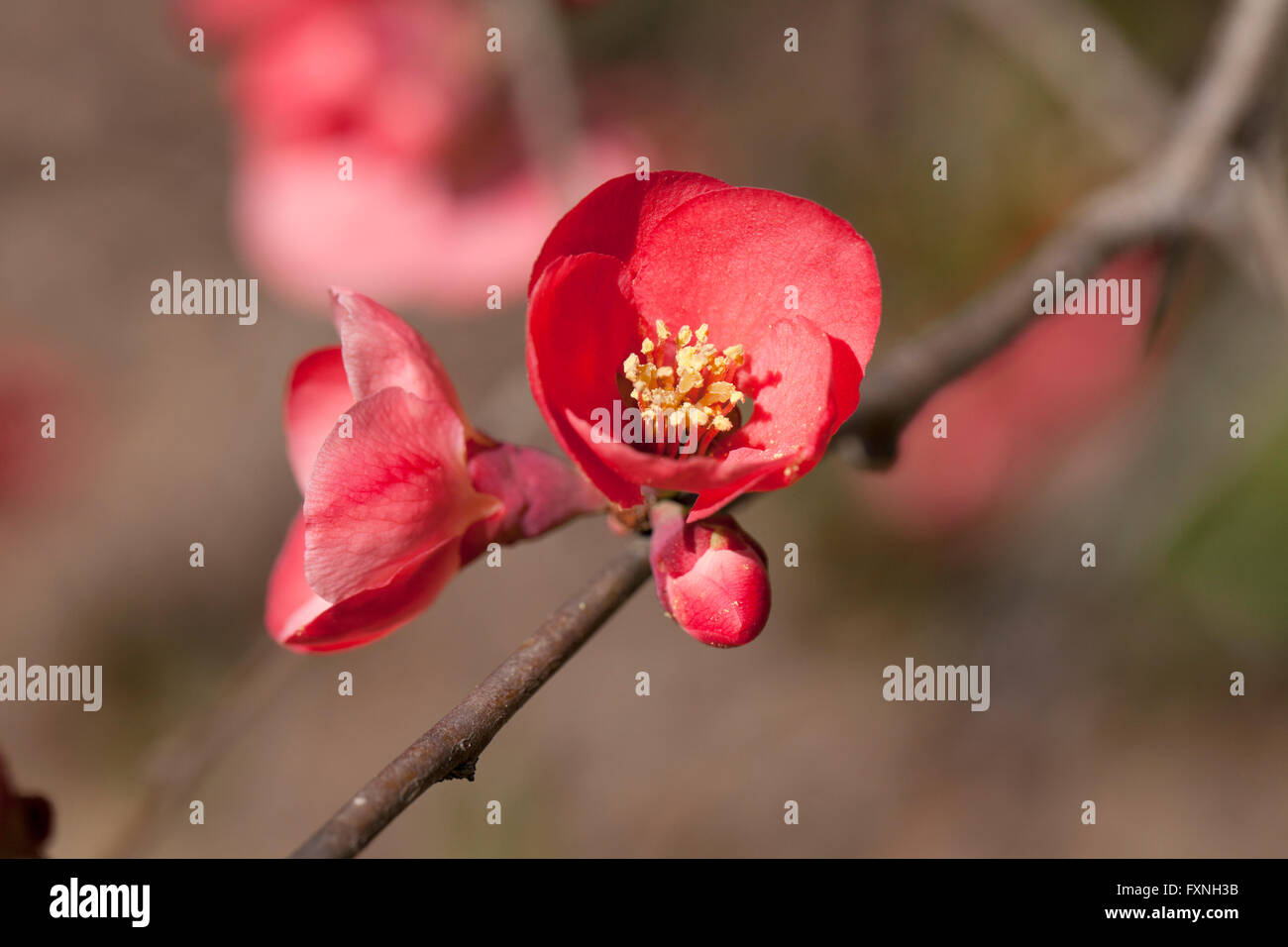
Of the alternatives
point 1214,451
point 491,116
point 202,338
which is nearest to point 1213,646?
point 1214,451

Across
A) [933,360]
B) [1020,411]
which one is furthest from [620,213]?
[1020,411]

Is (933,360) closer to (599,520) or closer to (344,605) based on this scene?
(344,605)

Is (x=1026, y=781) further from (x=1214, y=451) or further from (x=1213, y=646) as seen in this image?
(x=1214, y=451)

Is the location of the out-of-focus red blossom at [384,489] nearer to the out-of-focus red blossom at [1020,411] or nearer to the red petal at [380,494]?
the red petal at [380,494]

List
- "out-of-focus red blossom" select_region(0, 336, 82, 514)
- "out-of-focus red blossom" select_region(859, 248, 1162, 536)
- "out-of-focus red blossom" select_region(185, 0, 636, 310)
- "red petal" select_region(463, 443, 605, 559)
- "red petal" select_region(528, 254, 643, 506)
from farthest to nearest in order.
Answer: "out-of-focus red blossom" select_region(0, 336, 82, 514)
"out-of-focus red blossom" select_region(859, 248, 1162, 536)
"out-of-focus red blossom" select_region(185, 0, 636, 310)
"red petal" select_region(463, 443, 605, 559)
"red petal" select_region(528, 254, 643, 506)

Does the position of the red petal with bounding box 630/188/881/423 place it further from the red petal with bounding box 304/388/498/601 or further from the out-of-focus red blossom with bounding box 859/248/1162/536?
the out-of-focus red blossom with bounding box 859/248/1162/536

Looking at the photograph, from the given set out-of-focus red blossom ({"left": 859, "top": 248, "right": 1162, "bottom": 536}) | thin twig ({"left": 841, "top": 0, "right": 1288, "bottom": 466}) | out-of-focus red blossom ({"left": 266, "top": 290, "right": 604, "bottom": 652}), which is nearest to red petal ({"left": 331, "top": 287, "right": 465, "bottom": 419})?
out-of-focus red blossom ({"left": 266, "top": 290, "right": 604, "bottom": 652})
